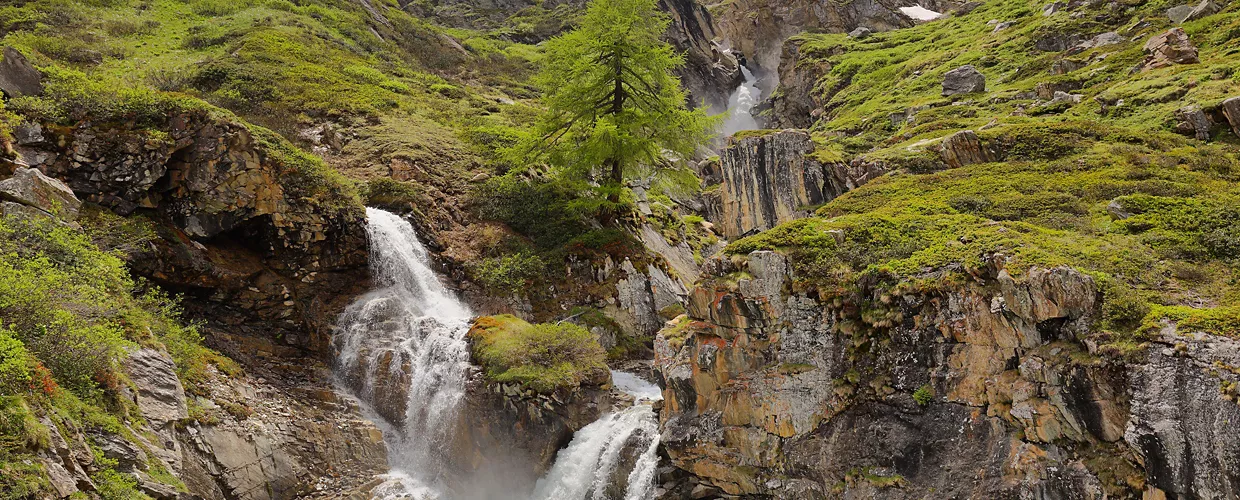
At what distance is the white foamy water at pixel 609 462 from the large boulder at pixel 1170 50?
24607mm

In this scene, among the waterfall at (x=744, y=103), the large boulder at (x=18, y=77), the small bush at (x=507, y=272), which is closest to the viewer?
the large boulder at (x=18, y=77)

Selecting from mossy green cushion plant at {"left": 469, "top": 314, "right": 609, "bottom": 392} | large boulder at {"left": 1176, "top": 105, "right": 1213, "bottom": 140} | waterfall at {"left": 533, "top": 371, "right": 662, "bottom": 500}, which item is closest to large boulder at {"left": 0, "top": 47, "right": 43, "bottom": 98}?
mossy green cushion plant at {"left": 469, "top": 314, "right": 609, "bottom": 392}

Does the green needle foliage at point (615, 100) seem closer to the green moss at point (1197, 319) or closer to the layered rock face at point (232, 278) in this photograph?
the layered rock face at point (232, 278)

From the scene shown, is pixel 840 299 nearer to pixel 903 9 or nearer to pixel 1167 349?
pixel 1167 349

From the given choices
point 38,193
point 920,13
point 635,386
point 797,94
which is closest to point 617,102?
point 635,386

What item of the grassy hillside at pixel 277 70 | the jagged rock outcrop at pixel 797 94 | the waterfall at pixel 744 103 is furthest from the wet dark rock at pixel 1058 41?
the grassy hillside at pixel 277 70

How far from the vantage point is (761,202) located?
24.7m

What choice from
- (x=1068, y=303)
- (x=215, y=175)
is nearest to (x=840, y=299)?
(x=1068, y=303)

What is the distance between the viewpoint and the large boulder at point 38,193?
13.9m

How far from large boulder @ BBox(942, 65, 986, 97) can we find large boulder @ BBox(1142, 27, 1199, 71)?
788 cm

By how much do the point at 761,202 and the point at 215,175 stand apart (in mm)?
19652

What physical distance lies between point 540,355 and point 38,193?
12973mm

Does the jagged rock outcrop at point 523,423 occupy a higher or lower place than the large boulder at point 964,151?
lower

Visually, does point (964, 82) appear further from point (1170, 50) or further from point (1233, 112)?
point (1233, 112)
